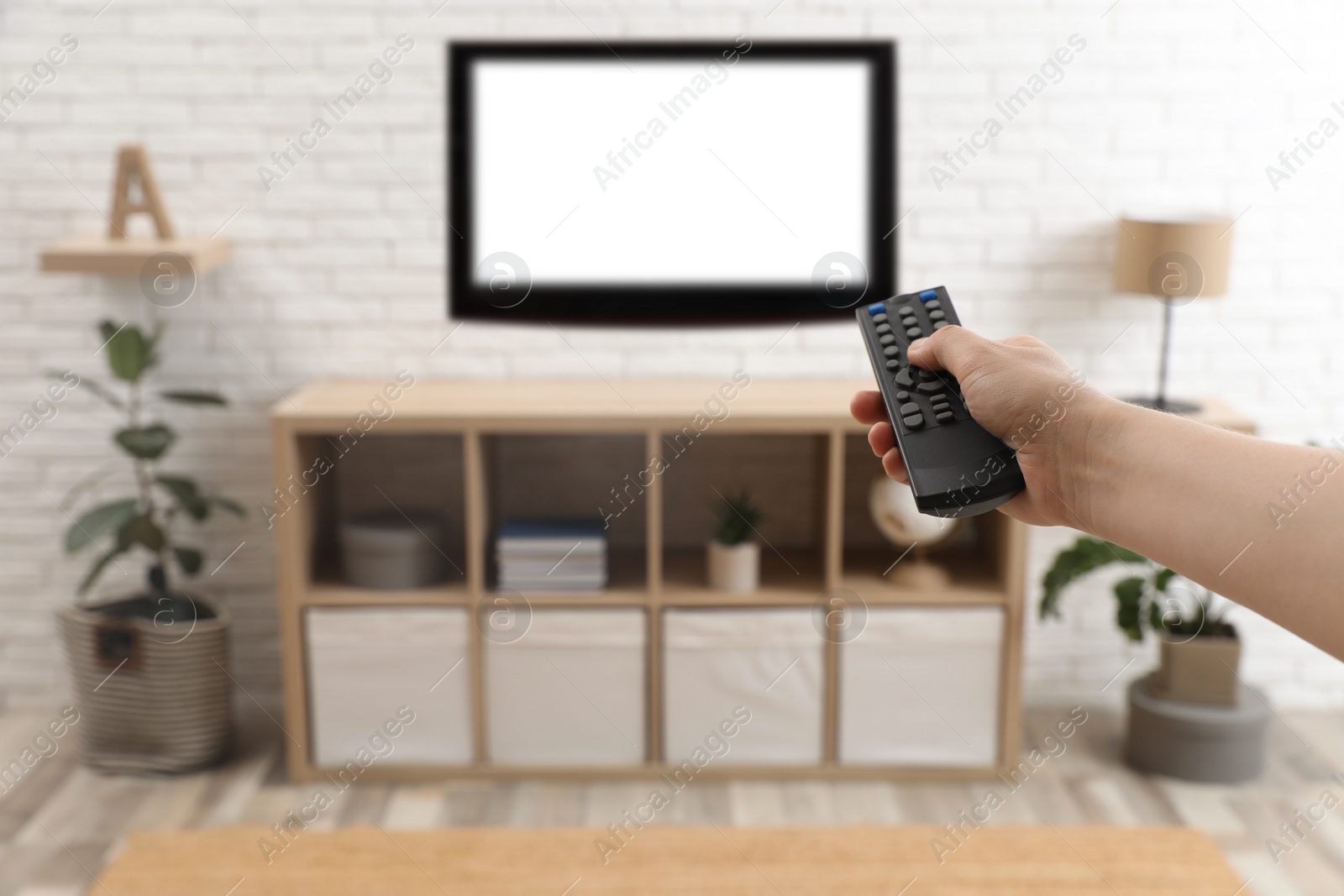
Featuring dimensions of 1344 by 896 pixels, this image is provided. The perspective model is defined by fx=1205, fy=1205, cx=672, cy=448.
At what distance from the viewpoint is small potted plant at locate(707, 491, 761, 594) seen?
268 cm

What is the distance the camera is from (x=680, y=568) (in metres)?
2.84

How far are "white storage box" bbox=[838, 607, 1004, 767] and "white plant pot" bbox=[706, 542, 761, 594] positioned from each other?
256 mm

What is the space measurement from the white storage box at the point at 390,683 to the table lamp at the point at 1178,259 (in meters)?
1.66

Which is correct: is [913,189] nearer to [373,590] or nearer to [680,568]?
[680,568]

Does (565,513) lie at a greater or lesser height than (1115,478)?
lesser

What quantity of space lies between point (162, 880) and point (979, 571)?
1.84 metres

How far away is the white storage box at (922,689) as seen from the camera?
2654 mm

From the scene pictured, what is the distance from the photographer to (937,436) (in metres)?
1.31

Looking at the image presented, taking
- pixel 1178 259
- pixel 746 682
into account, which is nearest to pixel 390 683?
pixel 746 682

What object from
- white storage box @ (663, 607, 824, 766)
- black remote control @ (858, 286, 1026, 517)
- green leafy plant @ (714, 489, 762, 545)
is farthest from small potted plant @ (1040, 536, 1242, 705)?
black remote control @ (858, 286, 1026, 517)

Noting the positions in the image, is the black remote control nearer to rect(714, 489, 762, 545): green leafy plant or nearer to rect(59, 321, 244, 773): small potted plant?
rect(714, 489, 762, 545): green leafy plant

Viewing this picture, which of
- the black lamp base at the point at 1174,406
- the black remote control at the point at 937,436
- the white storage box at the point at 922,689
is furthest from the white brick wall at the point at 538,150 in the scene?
the black remote control at the point at 937,436

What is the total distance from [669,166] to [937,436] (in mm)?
1624

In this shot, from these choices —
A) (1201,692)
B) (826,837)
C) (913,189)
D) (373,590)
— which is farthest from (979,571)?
(373,590)
